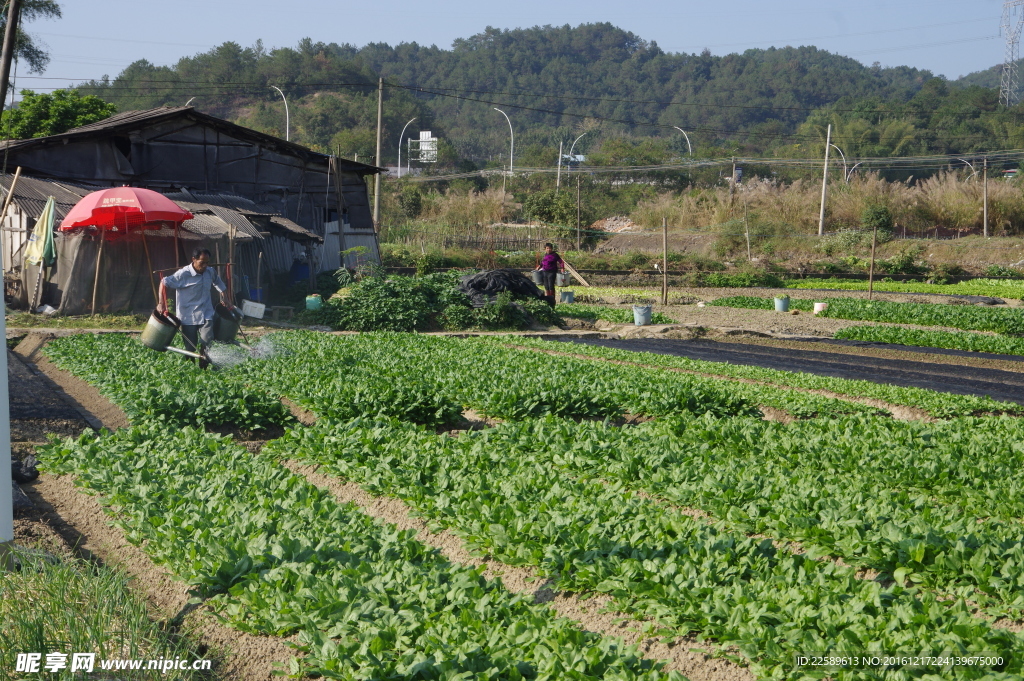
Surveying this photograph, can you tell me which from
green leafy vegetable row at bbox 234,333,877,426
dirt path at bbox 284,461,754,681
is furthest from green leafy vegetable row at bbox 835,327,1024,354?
dirt path at bbox 284,461,754,681

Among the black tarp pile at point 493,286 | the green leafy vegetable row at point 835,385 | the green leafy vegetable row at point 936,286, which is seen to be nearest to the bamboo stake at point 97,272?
the black tarp pile at point 493,286

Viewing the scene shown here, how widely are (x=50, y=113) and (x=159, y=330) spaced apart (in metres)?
33.1

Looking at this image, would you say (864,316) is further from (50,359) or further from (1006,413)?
(50,359)

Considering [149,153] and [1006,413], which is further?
[149,153]

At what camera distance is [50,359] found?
16.0m

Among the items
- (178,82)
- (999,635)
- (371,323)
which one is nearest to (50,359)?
(371,323)

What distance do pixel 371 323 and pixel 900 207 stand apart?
43301mm

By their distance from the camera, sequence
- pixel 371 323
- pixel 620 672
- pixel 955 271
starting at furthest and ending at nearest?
pixel 955 271 < pixel 371 323 < pixel 620 672

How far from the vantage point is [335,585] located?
17.5ft

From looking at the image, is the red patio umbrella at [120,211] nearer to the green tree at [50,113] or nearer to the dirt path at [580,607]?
the dirt path at [580,607]

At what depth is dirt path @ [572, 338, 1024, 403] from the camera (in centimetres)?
1591

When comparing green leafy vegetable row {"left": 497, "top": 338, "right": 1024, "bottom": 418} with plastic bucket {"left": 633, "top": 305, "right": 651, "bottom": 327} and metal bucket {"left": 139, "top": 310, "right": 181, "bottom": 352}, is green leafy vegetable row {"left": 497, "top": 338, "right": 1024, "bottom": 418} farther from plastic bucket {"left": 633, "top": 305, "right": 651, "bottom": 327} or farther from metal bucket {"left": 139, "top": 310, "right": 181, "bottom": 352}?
metal bucket {"left": 139, "top": 310, "right": 181, "bottom": 352}

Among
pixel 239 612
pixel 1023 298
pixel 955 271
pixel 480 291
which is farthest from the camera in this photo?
pixel 955 271

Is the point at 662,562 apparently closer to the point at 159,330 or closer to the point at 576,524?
the point at 576,524
